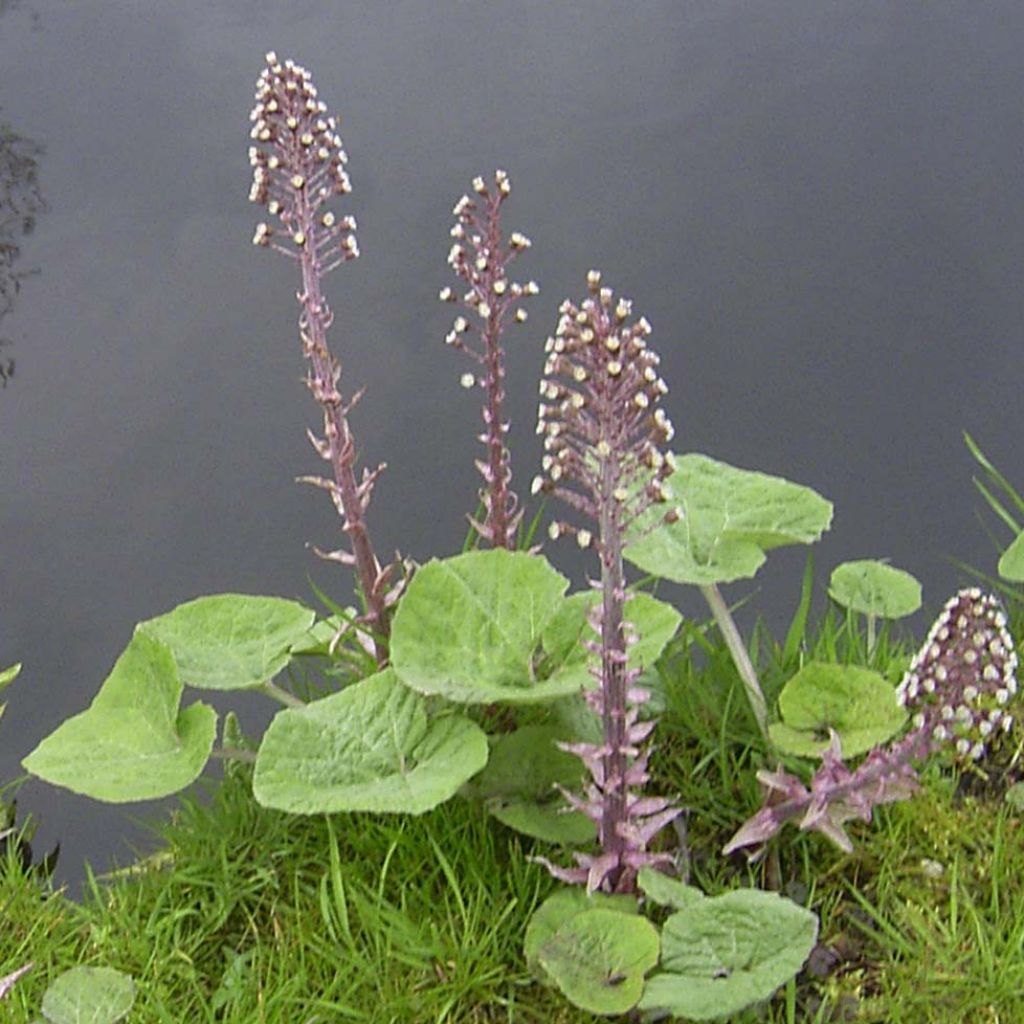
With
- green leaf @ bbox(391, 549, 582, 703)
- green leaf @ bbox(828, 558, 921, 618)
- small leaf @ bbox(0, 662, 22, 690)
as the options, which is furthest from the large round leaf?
small leaf @ bbox(0, 662, 22, 690)

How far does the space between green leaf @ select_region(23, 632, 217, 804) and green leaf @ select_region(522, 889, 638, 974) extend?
0.67 m

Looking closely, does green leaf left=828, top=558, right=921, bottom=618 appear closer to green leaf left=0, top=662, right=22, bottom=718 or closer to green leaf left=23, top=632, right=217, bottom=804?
green leaf left=23, top=632, right=217, bottom=804

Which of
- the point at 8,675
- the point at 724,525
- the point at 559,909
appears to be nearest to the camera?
the point at 559,909

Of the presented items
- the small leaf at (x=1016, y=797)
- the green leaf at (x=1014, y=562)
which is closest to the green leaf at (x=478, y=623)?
the small leaf at (x=1016, y=797)

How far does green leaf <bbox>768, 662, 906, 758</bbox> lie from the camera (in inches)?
102

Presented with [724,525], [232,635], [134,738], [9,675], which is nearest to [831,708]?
[724,525]

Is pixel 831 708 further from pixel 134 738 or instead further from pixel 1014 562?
pixel 134 738

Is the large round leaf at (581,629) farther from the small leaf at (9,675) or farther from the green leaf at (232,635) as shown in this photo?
the small leaf at (9,675)

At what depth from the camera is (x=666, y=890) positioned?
2385 mm

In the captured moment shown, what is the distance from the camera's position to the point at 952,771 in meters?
2.84

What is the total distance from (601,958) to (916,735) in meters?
0.70

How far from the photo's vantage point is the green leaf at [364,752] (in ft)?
7.88

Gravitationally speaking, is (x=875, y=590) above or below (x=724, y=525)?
below

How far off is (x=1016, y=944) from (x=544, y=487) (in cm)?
116
